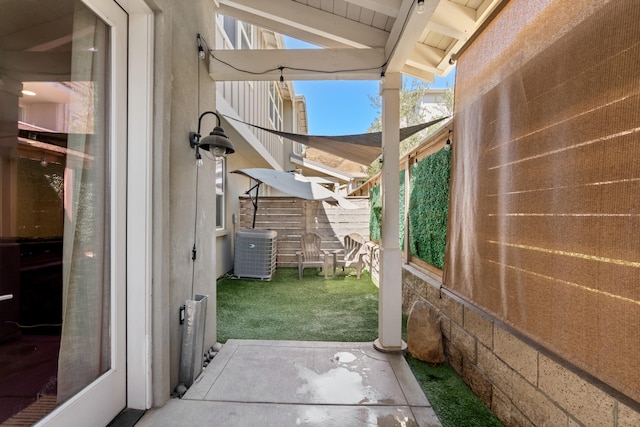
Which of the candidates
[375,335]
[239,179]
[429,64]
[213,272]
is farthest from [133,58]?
[239,179]

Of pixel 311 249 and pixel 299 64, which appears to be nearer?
pixel 299 64

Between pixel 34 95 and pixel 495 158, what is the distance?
267 cm

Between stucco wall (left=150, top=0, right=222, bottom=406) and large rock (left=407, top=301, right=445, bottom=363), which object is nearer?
stucco wall (left=150, top=0, right=222, bottom=406)

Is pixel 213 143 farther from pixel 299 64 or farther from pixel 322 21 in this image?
pixel 322 21

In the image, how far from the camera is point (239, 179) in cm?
742

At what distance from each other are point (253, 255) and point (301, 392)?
3.87 m

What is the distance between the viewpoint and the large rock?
263cm

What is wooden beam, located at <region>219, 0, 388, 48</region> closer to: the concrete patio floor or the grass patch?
the concrete patio floor

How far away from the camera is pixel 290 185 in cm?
578

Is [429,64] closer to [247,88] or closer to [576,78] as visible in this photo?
[576,78]

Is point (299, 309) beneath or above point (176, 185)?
beneath

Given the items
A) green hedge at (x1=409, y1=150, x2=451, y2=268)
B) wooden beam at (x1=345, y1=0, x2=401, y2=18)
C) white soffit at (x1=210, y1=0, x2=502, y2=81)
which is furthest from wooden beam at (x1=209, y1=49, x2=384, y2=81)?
green hedge at (x1=409, y1=150, x2=451, y2=268)

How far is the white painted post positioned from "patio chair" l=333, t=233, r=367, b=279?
3115mm

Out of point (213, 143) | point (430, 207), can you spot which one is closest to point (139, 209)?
point (213, 143)
